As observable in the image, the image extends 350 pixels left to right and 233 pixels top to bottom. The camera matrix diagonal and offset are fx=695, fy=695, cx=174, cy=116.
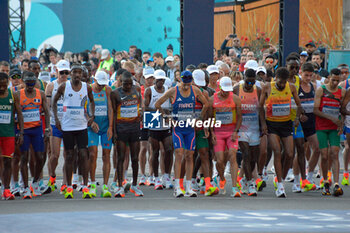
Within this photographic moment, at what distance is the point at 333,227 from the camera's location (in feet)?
28.3

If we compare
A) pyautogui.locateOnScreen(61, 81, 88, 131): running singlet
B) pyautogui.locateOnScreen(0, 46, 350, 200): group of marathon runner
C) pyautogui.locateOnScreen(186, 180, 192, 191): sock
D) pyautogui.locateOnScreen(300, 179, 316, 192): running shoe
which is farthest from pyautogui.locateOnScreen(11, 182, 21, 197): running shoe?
pyautogui.locateOnScreen(300, 179, 316, 192): running shoe

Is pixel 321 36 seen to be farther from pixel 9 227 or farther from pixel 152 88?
pixel 9 227

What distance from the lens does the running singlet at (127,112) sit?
38.0ft

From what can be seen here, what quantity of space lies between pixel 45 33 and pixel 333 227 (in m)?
24.5

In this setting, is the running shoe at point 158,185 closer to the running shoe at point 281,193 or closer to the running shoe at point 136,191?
the running shoe at point 136,191

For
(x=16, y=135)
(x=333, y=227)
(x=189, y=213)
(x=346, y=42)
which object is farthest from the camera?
(x=346, y=42)

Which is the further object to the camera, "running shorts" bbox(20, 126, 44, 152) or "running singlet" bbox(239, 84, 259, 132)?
"running singlet" bbox(239, 84, 259, 132)

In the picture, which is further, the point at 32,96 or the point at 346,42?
the point at 346,42

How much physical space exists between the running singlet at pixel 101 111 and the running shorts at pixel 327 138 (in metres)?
3.65

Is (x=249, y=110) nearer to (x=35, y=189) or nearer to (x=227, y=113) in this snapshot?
(x=227, y=113)

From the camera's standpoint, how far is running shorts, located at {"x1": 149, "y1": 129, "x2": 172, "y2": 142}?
12.4 m

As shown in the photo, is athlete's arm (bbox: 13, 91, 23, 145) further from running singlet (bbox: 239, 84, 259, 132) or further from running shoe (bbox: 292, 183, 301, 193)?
running shoe (bbox: 292, 183, 301, 193)

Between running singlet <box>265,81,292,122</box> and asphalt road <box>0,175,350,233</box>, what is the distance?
1.33 meters

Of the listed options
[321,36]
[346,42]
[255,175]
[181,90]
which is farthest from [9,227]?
[321,36]
